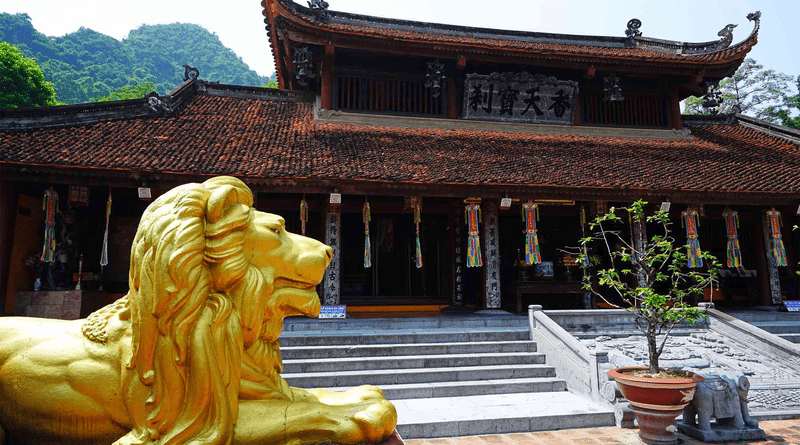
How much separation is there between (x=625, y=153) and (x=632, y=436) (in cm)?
778

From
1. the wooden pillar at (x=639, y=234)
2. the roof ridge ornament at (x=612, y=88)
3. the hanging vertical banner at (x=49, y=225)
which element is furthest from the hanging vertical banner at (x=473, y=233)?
the hanging vertical banner at (x=49, y=225)

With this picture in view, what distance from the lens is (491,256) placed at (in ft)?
32.0

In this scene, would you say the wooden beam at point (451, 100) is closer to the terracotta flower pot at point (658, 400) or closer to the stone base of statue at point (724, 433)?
the terracotta flower pot at point (658, 400)

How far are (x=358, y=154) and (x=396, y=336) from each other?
3.82m

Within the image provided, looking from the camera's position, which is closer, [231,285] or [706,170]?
[231,285]

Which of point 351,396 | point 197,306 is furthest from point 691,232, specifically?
point 197,306

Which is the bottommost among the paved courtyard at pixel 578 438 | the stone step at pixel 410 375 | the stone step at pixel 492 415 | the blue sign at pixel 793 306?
the paved courtyard at pixel 578 438

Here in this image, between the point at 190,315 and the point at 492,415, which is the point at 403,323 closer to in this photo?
the point at 492,415

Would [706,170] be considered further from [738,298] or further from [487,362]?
[487,362]

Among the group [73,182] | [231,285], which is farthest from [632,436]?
[73,182]

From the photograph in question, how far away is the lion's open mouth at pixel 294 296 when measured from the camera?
1.76 metres

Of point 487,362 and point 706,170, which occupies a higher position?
point 706,170

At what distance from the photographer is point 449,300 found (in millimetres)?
10711

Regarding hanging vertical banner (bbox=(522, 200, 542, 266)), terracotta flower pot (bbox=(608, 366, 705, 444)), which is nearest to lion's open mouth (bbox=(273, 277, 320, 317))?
terracotta flower pot (bbox=(608, 366, 705, 444))
